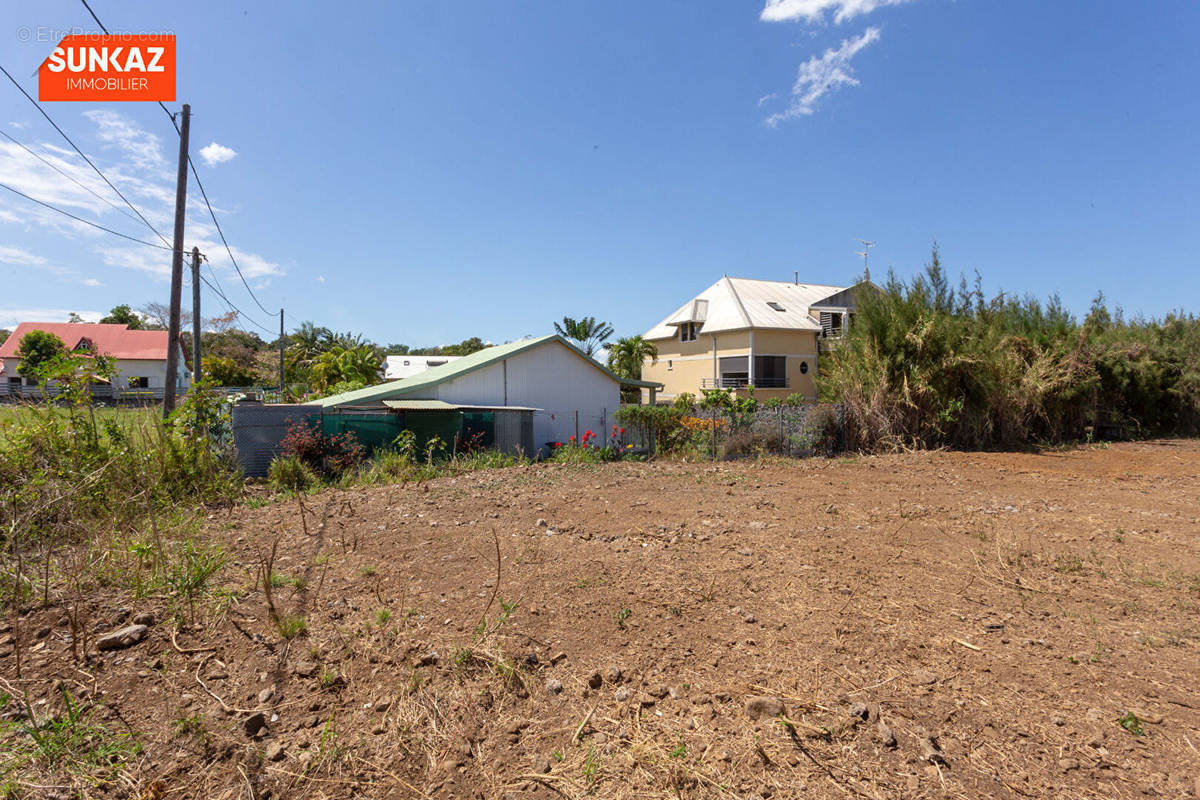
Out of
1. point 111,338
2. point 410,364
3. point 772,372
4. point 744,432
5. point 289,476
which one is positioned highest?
point 111,338

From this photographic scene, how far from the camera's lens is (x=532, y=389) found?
17.2 m

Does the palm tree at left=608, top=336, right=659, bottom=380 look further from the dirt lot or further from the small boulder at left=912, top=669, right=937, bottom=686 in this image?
the small boulder at left=912, top=669, right=937, bottom=686

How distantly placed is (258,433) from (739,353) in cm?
2100

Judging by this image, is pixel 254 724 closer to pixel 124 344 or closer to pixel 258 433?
pixel 258 433

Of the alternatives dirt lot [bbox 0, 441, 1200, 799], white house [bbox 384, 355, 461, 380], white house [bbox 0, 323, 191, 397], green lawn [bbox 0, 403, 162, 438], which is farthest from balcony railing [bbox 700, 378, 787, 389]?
white house [bbox 0, 323, 191, 397]

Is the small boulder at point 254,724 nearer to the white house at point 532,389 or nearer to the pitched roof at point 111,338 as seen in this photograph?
the white house at point 532,389

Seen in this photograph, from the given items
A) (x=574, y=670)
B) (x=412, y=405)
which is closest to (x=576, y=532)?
(x=574, y=670)

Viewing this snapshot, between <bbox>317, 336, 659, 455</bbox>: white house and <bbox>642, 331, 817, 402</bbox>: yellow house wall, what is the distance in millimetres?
8008

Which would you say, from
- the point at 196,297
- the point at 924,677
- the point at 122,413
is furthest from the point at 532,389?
the point at 924,677

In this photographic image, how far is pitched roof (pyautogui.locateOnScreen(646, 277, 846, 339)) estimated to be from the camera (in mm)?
26219

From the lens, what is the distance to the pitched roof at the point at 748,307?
26219mm

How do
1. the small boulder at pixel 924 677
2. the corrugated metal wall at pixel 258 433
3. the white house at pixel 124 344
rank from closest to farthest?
1. the small boulder at pixel 924 677
2. the corrugated metal wall at pixel 258 433
3. the white house at pixel 124 344

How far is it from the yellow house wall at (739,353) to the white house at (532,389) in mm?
8008

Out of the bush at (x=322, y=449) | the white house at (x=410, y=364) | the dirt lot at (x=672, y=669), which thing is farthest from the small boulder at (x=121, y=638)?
the white house at (x=410, y=364)
